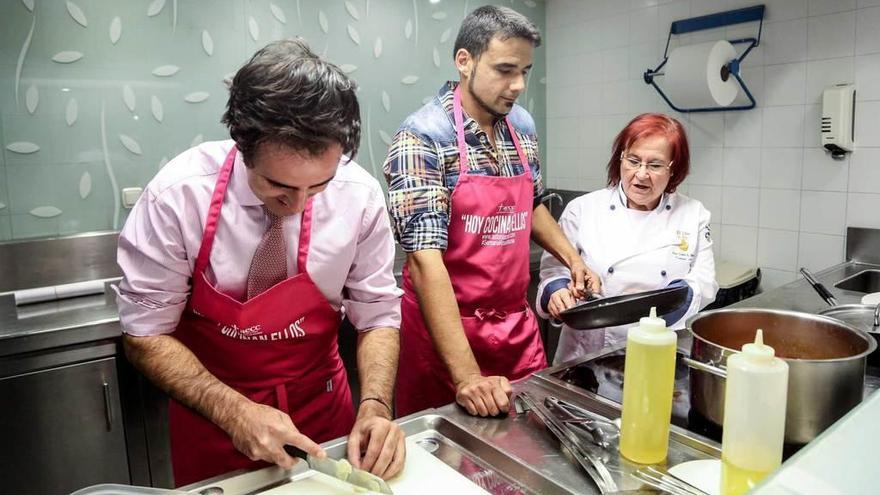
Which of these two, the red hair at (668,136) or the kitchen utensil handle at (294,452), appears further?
the red hair at (668,136)

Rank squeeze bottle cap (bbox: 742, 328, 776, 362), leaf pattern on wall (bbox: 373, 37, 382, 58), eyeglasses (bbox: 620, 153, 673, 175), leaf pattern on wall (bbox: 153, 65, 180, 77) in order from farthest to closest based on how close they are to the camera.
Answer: leaf pattern on wall (bbox: 373, 37, 382, 58)
leaf pattern on wall (bbox: 153, 65, 180, 77)
eyeglasses (bbox: 620, 153, 673, 175)
squeeze bottle cap (bbox: 742, 328, 776, 362)

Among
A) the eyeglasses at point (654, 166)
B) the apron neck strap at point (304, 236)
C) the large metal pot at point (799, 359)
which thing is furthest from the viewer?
the eyeglasses at point (654, 166)

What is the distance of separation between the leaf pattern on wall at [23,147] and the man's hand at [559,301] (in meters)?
1.89

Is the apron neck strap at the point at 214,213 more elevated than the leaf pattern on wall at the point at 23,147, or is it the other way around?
the leaf pattern on wall at the point at 23,147

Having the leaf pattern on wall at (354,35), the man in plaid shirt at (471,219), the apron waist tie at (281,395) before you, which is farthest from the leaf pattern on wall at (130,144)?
the apron waist tie at (281,395)

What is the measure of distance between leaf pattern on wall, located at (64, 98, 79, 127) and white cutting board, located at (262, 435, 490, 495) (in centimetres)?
189

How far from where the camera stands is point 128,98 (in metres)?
2.34

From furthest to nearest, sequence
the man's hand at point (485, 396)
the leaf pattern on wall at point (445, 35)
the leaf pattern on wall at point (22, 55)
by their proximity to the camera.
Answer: the leaf pattern on wall at point (445, 35) → the leaf pattern on wall at point (22, 55) → the man's hand at point (485, 396)

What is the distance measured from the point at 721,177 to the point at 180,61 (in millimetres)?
2370

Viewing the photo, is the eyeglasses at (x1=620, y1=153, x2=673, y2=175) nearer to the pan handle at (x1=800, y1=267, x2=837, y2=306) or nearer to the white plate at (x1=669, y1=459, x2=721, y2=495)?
the pan handle at (x1=800, y1=267, x2=837, y2=306)

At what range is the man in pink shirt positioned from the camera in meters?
0.99

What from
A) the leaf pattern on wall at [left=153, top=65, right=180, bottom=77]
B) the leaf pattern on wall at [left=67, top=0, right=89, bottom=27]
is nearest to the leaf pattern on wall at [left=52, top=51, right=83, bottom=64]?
the leaf pattern on wall at [left=67, top=0, right=89, bottom=27]

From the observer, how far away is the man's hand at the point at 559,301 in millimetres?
1559

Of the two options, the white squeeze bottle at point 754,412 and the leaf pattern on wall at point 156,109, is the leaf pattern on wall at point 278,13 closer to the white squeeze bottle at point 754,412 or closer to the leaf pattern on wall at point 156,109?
the leaf pattern on wall at point 156,109
